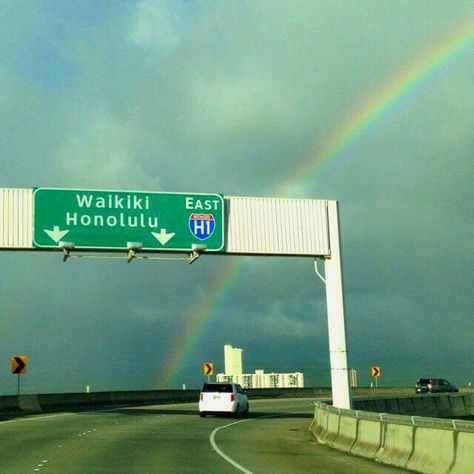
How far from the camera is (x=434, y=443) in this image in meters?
14.4

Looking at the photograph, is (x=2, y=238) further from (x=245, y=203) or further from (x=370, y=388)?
(x=370, y=388)

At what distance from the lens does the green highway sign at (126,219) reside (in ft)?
98.9

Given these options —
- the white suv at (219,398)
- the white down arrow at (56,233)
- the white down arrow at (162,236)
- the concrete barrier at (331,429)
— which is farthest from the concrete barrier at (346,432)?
the white suv at (219,398)

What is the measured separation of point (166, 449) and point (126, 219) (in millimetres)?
12261

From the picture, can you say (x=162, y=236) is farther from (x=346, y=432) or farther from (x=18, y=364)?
(x=18, y=364)

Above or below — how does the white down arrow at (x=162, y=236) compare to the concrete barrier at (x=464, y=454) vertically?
above

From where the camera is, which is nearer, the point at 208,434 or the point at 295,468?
the point at 295,468

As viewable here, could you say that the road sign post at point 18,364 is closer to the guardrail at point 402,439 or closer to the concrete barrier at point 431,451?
the guardrail at point 402,439

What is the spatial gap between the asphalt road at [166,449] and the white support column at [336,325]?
6.51 feet

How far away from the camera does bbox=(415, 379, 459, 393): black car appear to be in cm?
6638

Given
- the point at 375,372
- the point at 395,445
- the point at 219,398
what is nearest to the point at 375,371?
the point at 375,372

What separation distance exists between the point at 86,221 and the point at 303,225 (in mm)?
8647

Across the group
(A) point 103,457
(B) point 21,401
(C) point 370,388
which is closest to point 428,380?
(C) point 370,388

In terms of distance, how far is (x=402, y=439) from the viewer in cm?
1630
